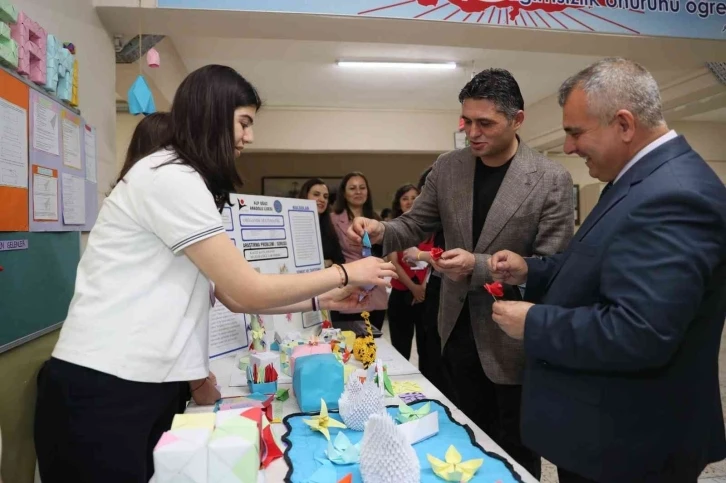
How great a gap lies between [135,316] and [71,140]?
1233mm

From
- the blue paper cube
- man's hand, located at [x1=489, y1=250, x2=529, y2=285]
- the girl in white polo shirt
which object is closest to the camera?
the girl in white polo shirt

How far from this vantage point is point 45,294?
1.67 meters

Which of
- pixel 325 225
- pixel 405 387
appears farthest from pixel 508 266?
pixel 325 225

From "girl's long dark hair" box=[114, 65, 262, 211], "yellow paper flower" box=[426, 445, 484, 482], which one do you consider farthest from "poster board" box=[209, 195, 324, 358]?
"yellow paper flower" box=[426, 445, 484, 482]

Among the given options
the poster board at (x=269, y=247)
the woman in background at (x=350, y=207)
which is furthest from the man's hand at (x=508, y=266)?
the woman in background at (x=350, y=207)

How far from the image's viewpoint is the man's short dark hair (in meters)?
1.61

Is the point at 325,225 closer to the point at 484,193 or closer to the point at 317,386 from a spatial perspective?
the point at 484,193

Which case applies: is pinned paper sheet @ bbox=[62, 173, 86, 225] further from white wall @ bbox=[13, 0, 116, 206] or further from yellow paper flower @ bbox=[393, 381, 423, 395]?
yellow paper flower @ bbox=[393, 381, 423, 395]

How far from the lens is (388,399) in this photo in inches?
56.4

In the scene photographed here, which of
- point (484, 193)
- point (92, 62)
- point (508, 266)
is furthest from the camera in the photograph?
point (92, 62)

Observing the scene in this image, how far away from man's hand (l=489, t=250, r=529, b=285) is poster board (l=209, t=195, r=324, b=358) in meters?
1.09

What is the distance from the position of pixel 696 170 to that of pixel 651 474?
652 millimetres

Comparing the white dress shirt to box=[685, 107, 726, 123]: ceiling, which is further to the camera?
box=[685, 107, 726, 123]: ceiling

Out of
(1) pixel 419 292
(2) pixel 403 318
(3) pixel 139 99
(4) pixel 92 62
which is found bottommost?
(2) pixel 403 318
